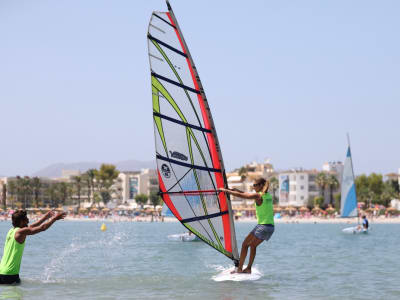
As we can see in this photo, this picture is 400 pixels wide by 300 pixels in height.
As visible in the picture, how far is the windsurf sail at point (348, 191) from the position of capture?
59.7 meters

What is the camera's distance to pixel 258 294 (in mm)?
11867

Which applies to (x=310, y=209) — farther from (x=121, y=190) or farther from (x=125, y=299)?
(x=125, y=299)

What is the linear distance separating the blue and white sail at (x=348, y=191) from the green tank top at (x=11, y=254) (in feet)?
167

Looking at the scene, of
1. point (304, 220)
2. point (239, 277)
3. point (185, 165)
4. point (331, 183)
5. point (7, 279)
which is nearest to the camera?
point (7, 279)

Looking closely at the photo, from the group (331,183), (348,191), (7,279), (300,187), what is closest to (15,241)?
(7,279)

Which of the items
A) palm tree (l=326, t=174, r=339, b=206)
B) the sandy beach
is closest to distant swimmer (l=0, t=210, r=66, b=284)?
the sandy beach

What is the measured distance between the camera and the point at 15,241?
1023cm

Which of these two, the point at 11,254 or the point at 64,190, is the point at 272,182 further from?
the point at 11,254

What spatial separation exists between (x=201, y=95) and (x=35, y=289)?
4250 mm

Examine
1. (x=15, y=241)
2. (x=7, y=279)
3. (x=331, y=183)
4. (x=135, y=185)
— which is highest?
(x=135, y=185)

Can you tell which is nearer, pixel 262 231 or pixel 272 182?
pixel 262 231

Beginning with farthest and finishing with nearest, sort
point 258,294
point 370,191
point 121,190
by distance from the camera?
1. point 121,190
2. point 370,191
3. point 258,294

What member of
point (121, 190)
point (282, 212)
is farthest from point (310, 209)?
point (121, 190)

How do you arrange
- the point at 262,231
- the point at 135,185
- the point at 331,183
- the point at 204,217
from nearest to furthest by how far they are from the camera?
the point at 262,231 < the point at 204,217 < the point at 331,183 < the point at 135,185
